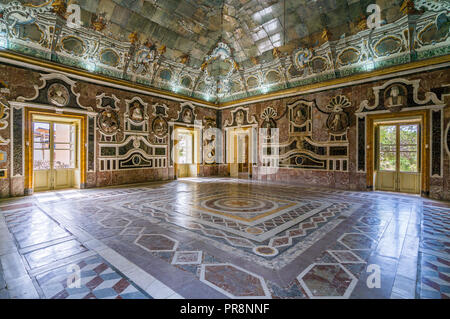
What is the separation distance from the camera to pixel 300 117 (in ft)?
33.9

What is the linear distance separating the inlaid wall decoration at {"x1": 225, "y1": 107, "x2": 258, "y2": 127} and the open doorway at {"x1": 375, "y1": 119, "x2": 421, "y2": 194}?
20.0 ft

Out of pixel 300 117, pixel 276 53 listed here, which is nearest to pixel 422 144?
pixel 300 117

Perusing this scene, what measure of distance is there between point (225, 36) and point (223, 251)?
10.2 meters

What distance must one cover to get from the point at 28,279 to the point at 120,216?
8.20ft

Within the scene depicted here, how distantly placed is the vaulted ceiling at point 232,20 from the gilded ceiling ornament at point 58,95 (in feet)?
8.36

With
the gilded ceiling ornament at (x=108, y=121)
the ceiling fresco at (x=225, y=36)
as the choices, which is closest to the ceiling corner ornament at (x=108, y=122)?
the gilded ceiling ornament at (x=108, y=121)

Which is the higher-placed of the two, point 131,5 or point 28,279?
point 131,5

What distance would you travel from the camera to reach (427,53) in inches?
285

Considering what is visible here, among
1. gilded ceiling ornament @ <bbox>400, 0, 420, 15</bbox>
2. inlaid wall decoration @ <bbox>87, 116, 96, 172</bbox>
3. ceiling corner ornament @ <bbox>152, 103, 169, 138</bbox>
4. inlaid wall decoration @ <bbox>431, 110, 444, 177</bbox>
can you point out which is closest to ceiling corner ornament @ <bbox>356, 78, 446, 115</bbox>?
inlaid wall decoration @ <bbox>431, 110, 444, 177</bbox>

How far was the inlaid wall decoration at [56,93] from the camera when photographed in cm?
743

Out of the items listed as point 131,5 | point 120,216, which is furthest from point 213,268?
point 131,5

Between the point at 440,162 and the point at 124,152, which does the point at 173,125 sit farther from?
the point at 440,162

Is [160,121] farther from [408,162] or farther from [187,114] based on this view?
[408,162]

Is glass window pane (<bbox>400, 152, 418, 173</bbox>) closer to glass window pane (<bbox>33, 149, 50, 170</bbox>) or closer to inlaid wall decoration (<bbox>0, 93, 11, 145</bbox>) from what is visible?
glass window pane (<bbox>33, 149, 50, 170</bbox>)
